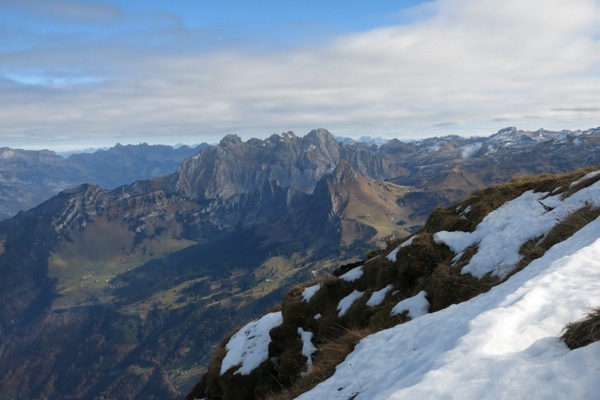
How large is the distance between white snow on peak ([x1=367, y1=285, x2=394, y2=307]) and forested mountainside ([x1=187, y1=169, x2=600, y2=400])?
9 centimetres

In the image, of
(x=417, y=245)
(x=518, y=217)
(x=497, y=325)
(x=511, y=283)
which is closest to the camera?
(x=497, y=325)

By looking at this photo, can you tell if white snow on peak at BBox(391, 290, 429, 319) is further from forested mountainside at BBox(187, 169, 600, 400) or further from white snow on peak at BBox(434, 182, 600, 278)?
white snow on peak at BBox(434, 182, 600, 278)

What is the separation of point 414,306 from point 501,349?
11.1 meters

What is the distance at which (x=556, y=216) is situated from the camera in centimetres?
2039

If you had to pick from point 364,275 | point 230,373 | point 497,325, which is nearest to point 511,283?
point 497,325

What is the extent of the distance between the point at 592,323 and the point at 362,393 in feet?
19.2

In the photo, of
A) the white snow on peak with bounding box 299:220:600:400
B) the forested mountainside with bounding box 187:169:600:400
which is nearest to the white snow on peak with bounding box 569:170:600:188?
the forested mountainside with bounding box 187:169:600:400

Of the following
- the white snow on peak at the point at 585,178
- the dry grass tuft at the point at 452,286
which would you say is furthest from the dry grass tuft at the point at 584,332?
the white snow on peak at the point at 585,178

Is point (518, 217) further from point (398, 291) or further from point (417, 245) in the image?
point (398, 291)

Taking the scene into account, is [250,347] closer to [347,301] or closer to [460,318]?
[347,301]

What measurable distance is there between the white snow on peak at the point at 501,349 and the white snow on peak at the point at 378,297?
9.29m

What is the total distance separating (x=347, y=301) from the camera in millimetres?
26891

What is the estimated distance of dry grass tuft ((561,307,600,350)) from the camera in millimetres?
7844

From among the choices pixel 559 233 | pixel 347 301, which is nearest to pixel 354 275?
pixel 347 301
